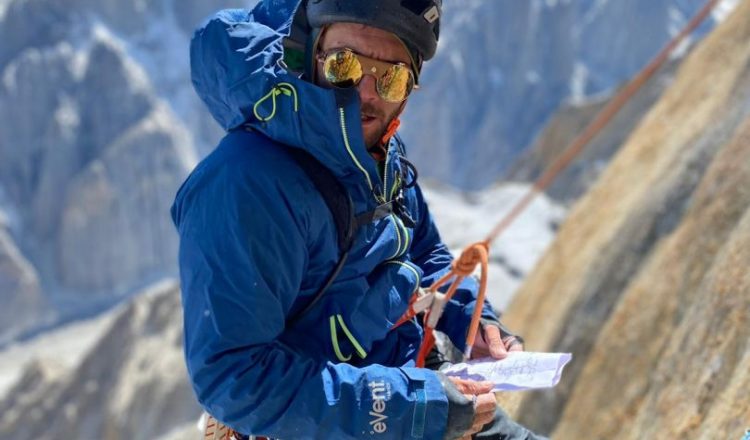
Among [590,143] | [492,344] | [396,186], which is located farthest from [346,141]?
[590,143]

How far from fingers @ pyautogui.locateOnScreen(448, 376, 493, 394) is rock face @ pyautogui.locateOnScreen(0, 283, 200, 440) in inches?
1083

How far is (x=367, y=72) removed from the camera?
2764 mm

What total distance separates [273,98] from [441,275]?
1456 millimetres

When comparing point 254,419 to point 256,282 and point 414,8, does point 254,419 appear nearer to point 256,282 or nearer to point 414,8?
point 256,282

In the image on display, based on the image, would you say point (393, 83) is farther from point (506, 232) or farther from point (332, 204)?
point (506, 232)

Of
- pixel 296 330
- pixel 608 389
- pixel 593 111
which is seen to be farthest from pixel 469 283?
pixel 593 111

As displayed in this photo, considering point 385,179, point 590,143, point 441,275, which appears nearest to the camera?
point 385,179

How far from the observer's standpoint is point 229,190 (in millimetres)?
2484

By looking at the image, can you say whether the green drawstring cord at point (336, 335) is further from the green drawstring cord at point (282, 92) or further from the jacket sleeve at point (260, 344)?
the green drawstring cord at point (282, 92)

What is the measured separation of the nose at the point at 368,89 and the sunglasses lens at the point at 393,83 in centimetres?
2

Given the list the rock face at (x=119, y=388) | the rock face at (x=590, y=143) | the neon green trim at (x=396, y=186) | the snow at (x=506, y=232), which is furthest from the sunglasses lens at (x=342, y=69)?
the rock face at (x=119, y=388)

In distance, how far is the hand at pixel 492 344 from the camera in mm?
3359

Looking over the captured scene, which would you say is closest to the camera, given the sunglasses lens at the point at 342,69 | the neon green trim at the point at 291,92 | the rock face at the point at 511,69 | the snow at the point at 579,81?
the neon green trim at the point at 291,92

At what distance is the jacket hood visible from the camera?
2592 mm
